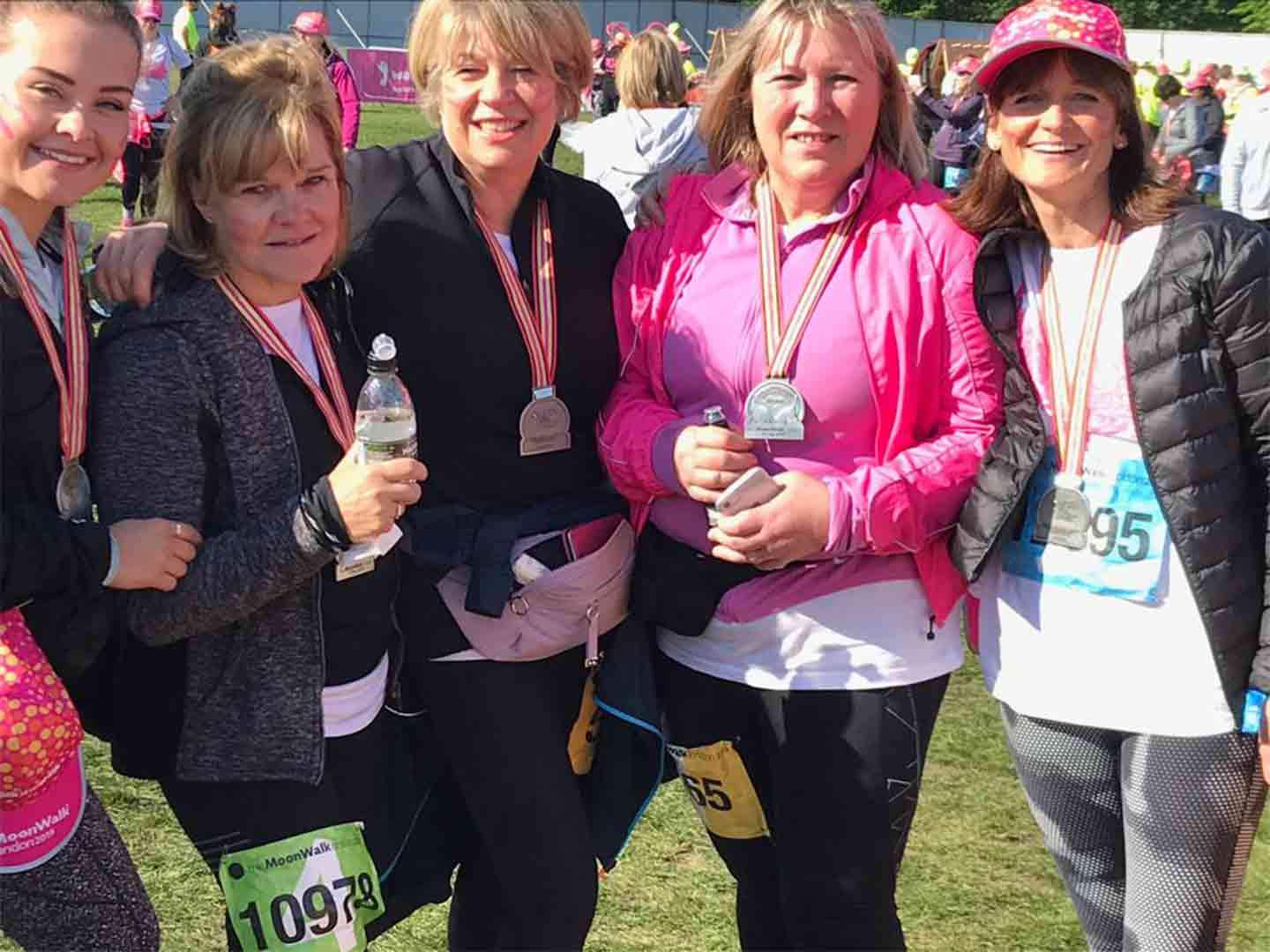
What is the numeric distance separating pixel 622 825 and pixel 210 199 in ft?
5.06

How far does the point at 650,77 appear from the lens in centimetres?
852

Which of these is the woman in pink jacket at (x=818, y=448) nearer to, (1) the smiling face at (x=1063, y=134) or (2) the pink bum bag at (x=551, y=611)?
(2) the pink bum bag at (x=551, y=611)

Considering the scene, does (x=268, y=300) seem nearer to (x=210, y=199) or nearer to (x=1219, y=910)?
(x=210, y=199)

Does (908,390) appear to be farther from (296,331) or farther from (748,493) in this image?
(296,331)

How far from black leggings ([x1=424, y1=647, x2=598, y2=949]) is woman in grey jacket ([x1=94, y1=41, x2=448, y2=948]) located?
0.29 meters

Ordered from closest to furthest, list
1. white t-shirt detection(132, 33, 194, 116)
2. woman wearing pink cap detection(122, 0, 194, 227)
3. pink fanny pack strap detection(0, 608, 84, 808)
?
pink fanny pack strap detection(0, 608, 84, 808) → woman wearing pink cap detection(122, 0, 194, 227) → white t-shirt detection(132, 33, 194, 116)

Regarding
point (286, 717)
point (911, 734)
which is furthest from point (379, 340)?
point (911, 734)

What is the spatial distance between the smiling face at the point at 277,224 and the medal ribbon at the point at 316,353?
1.5 inches

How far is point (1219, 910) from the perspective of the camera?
255cm

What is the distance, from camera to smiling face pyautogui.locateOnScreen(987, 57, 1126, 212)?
2.49 meters

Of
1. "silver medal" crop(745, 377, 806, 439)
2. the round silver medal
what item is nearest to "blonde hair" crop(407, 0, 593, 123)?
the round silver medal

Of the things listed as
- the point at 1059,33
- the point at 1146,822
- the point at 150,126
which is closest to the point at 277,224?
the point at 1059,33

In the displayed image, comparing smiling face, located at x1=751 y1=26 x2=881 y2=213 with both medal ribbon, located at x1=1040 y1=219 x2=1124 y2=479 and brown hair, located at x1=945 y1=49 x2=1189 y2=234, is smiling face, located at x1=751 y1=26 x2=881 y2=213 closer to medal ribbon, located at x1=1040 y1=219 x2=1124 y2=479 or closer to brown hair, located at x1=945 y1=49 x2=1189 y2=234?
brown hair, located at x1=945 y1=49 x2=1189 y2=234

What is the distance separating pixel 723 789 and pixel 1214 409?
3.93 feet
